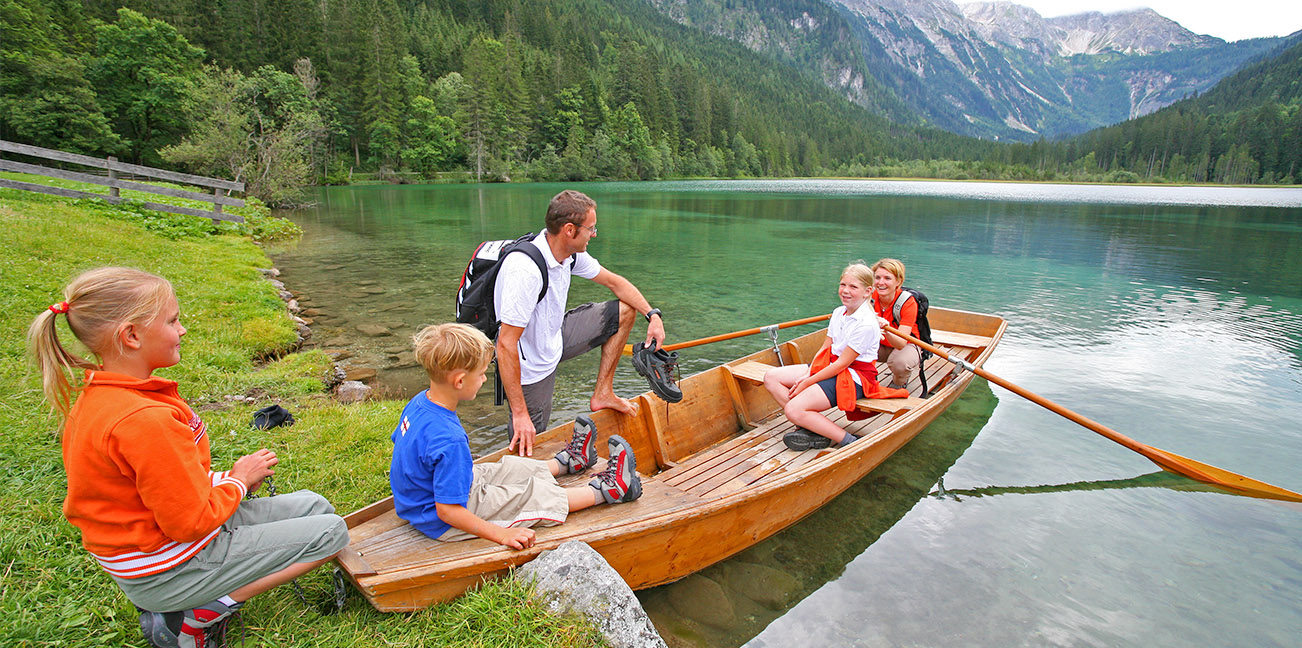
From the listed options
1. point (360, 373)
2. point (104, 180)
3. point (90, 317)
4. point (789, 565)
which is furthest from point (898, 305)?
point (104, 180)

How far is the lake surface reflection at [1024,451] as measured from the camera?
4.80 m

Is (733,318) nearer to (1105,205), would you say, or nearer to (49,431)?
(49,431)

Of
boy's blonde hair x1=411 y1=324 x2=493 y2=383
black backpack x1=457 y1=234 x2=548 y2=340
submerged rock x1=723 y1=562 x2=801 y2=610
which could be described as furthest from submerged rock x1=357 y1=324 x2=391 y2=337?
boy's blonde hair x1=411 y1=324 x2=493 y2=383

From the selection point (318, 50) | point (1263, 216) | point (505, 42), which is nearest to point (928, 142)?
point (505, 42)

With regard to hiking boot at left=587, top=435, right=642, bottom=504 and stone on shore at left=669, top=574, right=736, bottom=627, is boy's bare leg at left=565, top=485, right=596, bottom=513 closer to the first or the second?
hiking boot at left=587, top=435, right=642, bottom=504

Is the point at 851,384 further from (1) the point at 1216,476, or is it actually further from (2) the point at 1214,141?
(2) the point at 1214,141

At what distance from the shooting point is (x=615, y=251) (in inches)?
950

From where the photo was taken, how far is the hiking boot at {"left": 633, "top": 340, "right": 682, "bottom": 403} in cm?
562

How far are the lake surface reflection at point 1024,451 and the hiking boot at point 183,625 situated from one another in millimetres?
2697

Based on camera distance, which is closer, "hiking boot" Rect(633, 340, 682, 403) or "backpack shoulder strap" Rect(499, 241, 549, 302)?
"backpack shoulder strap" Rect(499, 241, 549, 302)

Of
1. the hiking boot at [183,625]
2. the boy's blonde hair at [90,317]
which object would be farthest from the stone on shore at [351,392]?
the boy's blonde hair at [90,317]

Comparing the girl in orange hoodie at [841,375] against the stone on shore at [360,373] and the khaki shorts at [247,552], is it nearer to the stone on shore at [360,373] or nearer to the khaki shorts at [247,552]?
the khaki shorts at [247,552]

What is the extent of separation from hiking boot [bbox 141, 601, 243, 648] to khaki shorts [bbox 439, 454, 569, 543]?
1.12 m

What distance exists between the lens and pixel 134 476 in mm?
2434
